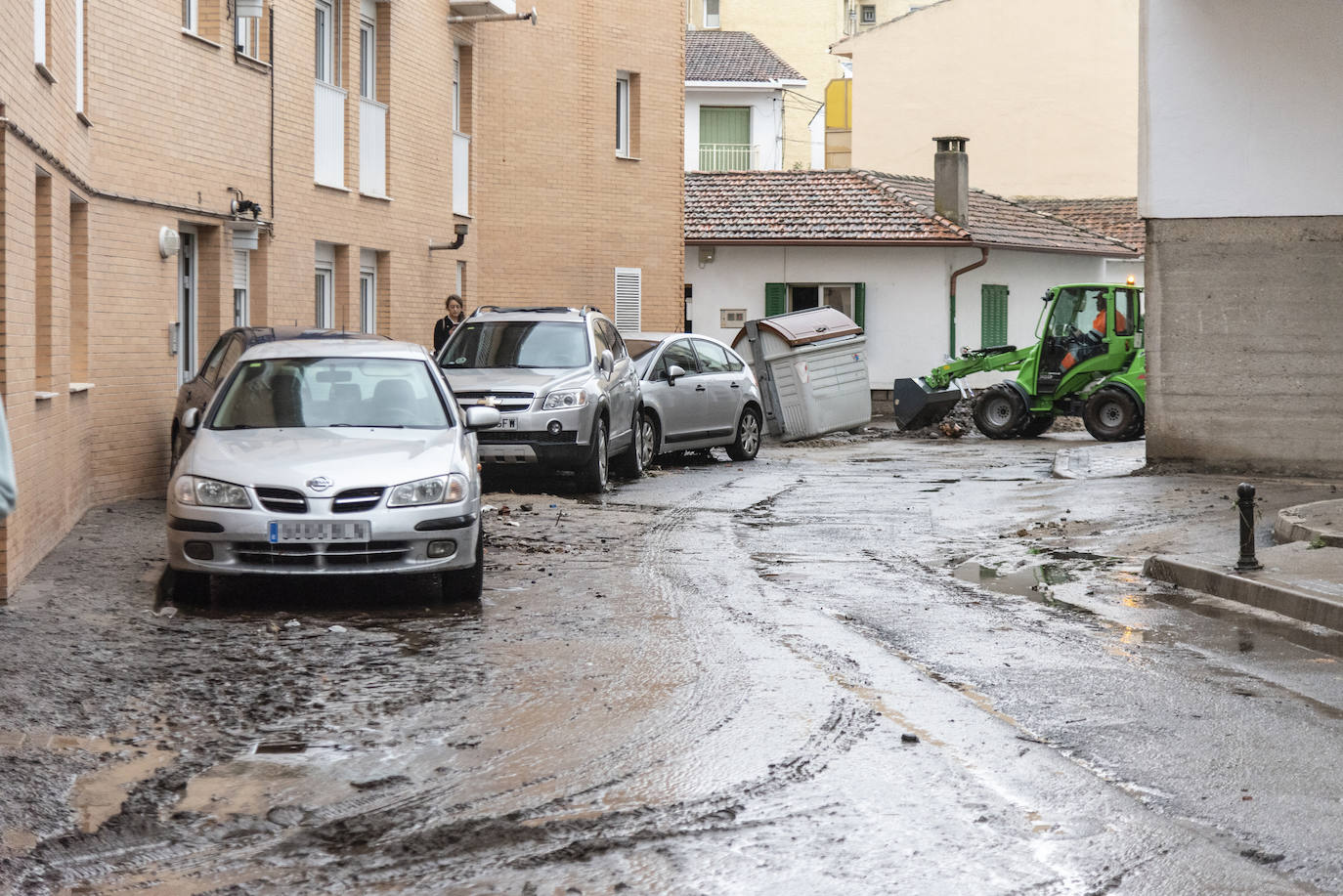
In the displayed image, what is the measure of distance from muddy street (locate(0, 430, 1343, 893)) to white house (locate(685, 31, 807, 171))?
37.7 m

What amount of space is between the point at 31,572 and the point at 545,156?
60.3ft

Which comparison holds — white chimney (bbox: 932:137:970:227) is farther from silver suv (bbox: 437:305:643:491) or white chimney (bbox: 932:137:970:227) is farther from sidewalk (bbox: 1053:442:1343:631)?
sidewalk (bbox: 1053:442:1343:631)

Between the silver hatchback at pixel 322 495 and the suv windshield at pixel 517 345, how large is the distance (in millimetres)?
7142

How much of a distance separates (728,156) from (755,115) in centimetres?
142

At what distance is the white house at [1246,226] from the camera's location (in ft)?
60.0

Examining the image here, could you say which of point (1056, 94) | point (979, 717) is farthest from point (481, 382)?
point (1056, 94)

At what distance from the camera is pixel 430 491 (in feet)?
32.2

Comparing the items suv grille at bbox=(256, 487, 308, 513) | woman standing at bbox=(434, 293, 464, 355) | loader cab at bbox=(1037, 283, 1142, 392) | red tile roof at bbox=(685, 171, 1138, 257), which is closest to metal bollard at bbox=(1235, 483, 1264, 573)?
suv grille at bbox=(256, 487, 308, 513)

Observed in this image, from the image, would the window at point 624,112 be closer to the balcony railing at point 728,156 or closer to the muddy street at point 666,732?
the muddy street at point 666,732

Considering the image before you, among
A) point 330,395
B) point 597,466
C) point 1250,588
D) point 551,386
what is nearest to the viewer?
point 1250,588

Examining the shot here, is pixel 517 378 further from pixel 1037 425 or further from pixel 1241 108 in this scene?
pixel 1037 425

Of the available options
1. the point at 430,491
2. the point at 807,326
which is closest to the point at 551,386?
the point at 430,491

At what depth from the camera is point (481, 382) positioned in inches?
683

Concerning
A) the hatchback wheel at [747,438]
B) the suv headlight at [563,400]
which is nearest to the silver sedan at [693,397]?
the hatchback wheel at [747,438]
